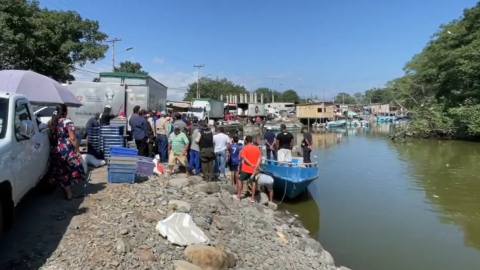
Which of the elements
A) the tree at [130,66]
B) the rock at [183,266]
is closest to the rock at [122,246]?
the rock at [183,266]

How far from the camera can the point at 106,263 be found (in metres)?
4.59

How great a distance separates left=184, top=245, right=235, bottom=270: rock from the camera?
5.16 m

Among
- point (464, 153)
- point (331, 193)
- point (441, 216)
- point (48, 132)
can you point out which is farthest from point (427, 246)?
point (464, 153)

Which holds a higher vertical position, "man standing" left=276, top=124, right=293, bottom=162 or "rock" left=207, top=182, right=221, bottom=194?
"man standing" left=276, top=124, right=293, bottom=162

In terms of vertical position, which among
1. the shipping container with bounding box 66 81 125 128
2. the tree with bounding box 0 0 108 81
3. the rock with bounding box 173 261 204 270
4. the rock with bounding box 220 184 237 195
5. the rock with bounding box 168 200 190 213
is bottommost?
the rock with bounding box 220 184 237 195

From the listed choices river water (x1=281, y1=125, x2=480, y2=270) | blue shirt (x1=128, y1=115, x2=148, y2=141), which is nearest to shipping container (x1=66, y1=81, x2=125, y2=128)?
blue shirt (x1=128, y1=115, x2=148, y2=141)

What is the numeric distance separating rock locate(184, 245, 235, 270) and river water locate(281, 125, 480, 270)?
4.19 meters

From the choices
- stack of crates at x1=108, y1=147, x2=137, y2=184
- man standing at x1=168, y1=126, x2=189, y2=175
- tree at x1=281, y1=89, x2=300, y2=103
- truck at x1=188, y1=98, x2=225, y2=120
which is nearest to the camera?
stack of crates at x1=108, y1=147, x2=137, y2=184

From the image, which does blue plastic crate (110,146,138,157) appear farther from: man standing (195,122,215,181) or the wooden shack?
the wooden shack

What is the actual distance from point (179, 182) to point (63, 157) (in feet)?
10.1

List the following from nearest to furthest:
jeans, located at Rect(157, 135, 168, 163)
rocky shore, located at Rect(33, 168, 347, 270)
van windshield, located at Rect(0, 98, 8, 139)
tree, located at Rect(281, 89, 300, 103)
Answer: van windshield, located at Rect(0, 98, 8, 139), rocky shore, located at Rect(33, 168, 347, 270), jeans, located at Rect(157, 135, 168, 163), tree, located at Rect(281, 89, 300, 103)

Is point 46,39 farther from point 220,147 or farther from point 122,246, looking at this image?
point 122,246

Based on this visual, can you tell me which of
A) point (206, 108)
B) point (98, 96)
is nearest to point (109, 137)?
point (98, 96)

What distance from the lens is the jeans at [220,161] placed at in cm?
1149
